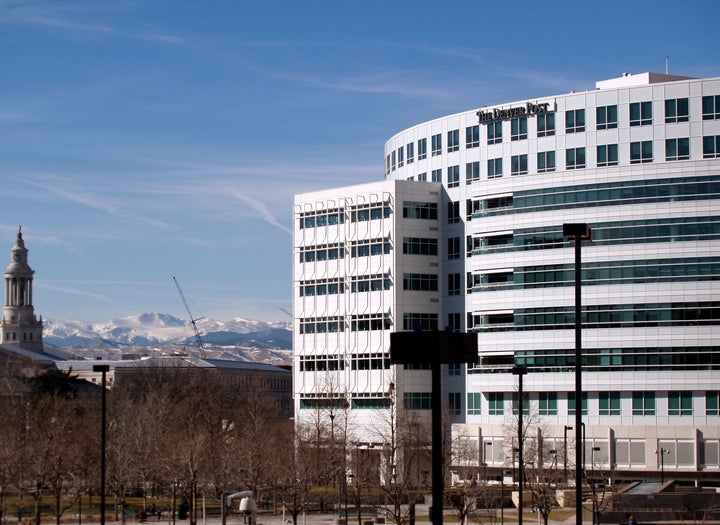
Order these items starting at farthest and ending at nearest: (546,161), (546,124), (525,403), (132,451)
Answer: (546,124) → (546,161) → (525,403) → (132,451)

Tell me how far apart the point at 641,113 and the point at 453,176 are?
76.0 feet

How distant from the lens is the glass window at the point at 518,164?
131125mm

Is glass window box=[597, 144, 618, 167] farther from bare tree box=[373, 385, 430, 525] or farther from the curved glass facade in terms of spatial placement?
bare tree box=[373, 385, 430, 525]

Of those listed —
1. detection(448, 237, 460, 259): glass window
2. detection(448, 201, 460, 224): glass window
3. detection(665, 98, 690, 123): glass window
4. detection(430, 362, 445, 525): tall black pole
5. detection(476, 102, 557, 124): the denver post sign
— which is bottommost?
detection(430, 362, 445, 525): tall black pole

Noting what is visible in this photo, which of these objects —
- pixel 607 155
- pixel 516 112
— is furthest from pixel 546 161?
pixel 607 155

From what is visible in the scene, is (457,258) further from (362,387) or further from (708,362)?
(708,362)

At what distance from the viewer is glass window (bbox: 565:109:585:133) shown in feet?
416

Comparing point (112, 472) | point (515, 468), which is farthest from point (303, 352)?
point (112, 472)

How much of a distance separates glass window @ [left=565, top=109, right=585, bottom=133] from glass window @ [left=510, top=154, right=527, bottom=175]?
219 inches

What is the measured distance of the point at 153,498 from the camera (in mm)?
129750

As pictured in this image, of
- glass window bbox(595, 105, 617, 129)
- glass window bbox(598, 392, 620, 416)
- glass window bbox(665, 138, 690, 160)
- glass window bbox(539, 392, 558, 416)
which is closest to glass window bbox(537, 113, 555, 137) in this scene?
glass window bbox(595, 105, 617, 129)

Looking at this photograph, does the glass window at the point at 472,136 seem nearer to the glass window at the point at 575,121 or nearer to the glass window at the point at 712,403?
the glass window at the point at 575,121

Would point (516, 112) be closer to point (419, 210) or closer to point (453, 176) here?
point (453, 176)

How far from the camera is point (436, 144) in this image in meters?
142
